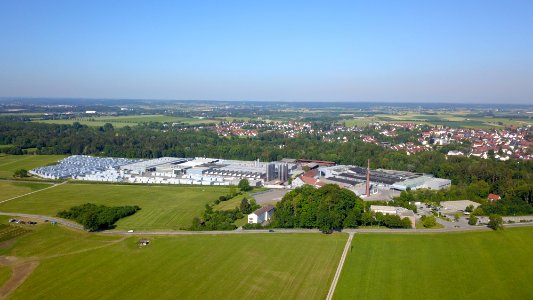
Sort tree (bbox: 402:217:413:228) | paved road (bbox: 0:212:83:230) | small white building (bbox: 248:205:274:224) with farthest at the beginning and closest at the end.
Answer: small white building (bbox: 248:205:274:224) < paved road (bbox: 0:212:83:230) < tree (bbox: 402:217:413:228)

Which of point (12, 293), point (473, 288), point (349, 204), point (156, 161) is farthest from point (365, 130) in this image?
point (12, 293)

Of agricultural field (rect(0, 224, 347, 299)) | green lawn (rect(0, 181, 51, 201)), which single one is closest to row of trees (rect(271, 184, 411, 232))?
agricultural field (rect(0, 224, 347, 299))

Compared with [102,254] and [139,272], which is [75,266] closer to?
[102,254]

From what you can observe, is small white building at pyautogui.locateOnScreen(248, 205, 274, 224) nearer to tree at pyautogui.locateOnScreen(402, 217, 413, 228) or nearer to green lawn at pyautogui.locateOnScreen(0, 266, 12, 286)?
tree at pyautogui.locateOnScreen(402, 217, 413, 228)

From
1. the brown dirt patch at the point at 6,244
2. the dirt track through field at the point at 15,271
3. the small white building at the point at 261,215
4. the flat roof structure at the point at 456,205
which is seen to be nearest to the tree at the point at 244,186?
the small white building at the point at 261,215

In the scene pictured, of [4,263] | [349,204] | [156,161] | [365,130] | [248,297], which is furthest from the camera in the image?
[365,130]
